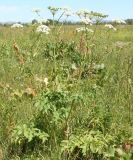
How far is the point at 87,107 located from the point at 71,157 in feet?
2.74

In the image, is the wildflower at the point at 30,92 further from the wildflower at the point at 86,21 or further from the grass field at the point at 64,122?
the wildflower at the point at 86,21

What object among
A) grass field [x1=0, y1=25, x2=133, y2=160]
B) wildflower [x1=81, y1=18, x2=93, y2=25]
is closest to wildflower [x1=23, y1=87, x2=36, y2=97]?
A: grass field [x1=0, y1=25, x2=133, y2=160]

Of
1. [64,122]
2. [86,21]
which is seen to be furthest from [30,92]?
[86,21]

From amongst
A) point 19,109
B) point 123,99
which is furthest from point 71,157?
point 123,99

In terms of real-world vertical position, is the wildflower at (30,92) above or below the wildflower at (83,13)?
below

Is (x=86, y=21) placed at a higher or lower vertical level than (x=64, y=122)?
higher

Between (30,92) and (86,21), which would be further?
(30,92)

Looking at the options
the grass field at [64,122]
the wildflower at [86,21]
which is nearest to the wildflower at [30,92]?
the grass field at [64,122]

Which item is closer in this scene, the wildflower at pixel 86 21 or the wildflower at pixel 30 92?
the wildflower at pixel 86 21

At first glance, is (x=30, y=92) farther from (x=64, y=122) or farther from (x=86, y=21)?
(x=86, y=21)

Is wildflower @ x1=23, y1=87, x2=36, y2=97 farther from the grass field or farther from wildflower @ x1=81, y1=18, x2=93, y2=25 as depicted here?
wildflower @ x1=81, y1=18, x2=93, y2=25

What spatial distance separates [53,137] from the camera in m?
4.94

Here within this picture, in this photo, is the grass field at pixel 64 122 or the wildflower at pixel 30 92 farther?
the wildflower at pixel 30 92

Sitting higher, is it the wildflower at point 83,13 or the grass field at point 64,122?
the wildflower at point 83,13
